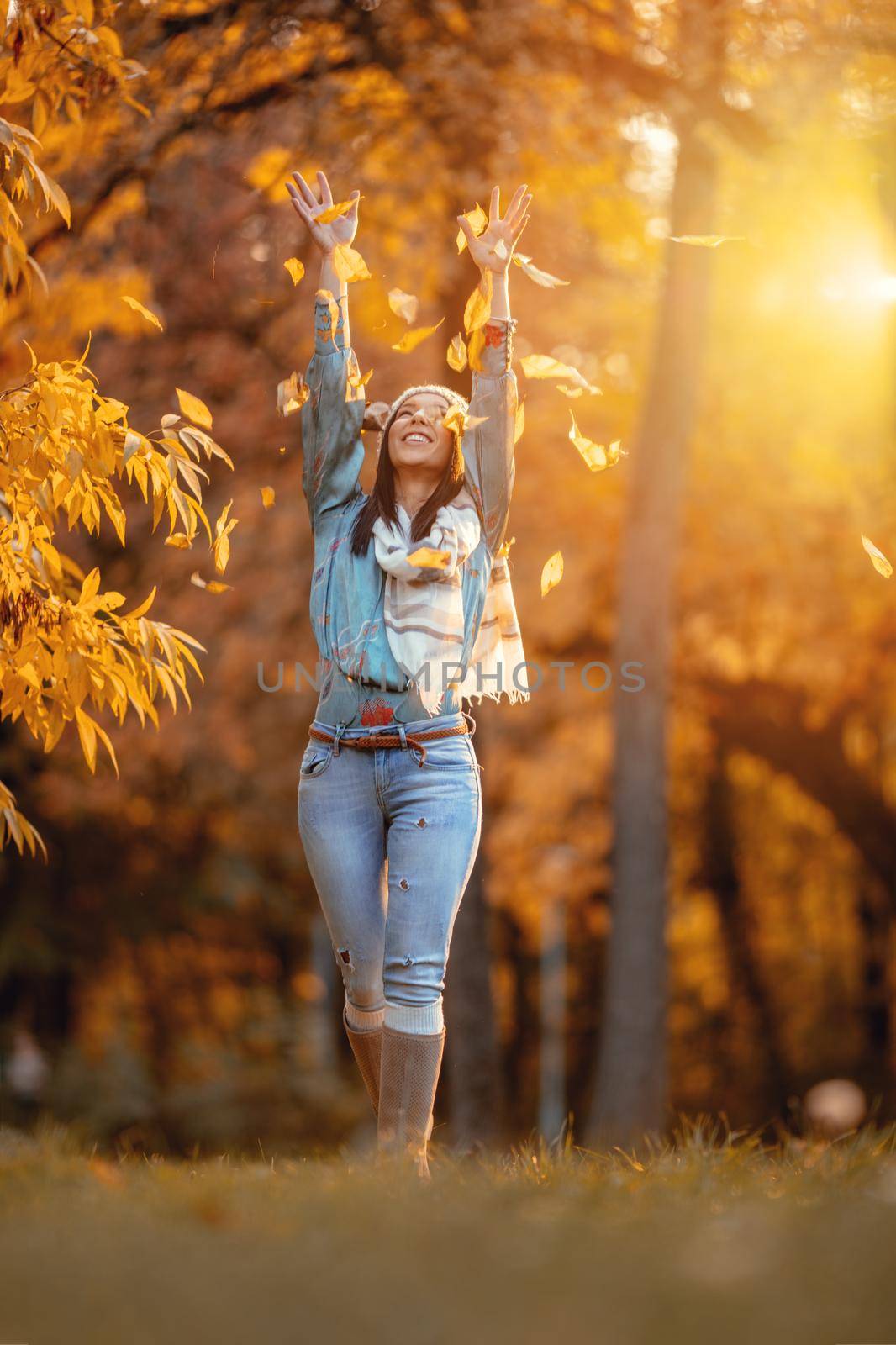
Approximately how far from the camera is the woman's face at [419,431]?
13.8ft

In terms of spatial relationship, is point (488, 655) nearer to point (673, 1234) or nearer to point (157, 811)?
point (673, 1234)

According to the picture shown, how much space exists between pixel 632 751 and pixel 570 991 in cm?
1306

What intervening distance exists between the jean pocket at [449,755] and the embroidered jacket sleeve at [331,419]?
0.77m

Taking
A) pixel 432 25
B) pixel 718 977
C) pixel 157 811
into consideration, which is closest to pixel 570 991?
pixel 718 977

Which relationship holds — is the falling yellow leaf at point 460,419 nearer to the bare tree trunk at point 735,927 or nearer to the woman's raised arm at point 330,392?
the woman's raised arm at point 330,392

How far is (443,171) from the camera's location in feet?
29.1

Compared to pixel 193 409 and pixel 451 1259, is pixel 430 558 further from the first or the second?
pixel 451 1259

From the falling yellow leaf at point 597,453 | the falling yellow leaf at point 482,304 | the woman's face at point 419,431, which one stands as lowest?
the falling yellow leaf at point 597,453

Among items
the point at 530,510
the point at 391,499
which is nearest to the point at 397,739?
the point at 391,499

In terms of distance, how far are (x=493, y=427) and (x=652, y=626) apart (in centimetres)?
514

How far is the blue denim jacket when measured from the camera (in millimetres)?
4082

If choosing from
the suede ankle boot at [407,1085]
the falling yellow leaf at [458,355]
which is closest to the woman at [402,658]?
the suede ankle boot at [407,1085]

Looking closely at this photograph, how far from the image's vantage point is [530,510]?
1163 centimetres

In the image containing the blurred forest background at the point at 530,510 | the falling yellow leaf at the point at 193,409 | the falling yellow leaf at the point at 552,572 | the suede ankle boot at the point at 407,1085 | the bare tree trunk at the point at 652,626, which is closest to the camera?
the suede ankle boot at the point at 407,1085
